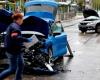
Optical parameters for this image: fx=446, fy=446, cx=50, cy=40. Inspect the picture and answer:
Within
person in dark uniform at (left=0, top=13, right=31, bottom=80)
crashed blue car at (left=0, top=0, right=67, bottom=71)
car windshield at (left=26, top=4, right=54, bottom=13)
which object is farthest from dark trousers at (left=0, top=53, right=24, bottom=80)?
car windshield at (left=26, top=4, right=54, bottom=13)

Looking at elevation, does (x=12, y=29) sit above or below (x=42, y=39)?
above

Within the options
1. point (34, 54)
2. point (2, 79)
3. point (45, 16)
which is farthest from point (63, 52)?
point (2, 79)

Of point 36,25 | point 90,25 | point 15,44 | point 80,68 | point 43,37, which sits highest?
point 15,44

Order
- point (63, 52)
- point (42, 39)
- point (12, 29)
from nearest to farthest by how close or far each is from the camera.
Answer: point (12, 29) → point (42, 39) → point (63, 52)

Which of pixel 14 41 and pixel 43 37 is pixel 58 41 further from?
pixel 14 41

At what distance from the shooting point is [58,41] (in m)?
15.5

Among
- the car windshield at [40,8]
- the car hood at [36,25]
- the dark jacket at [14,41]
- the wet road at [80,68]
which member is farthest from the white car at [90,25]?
the dark jacket at [14,41]

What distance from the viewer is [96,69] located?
14.2 meters

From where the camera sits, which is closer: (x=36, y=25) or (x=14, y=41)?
(x=14, y=41)

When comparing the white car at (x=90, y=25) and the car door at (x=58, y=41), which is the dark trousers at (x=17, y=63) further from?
the white car at (x=90, y=25)

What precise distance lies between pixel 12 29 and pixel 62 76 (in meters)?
3.39

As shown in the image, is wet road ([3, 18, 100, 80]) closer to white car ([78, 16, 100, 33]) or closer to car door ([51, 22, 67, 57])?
car door ([51, 22, 67, 57])

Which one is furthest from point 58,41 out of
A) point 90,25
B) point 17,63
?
point 90,25

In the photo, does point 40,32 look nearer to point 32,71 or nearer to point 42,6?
point 32,71
